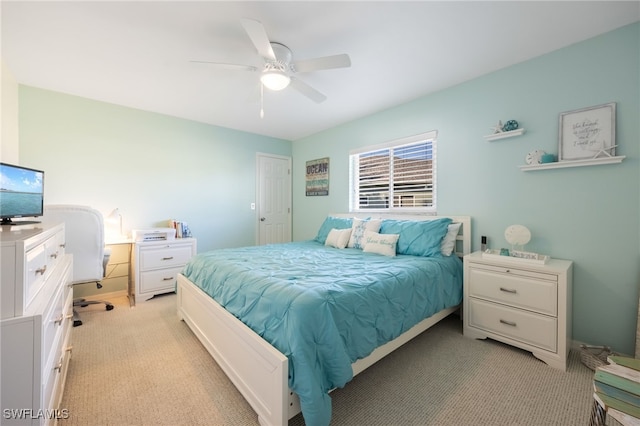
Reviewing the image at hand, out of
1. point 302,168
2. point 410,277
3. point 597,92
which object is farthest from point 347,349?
point 302,168

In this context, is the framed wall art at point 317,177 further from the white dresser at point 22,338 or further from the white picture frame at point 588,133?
the white dresser at point 22,338

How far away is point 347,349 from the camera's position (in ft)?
4.61

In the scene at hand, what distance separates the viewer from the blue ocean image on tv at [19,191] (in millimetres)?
1301

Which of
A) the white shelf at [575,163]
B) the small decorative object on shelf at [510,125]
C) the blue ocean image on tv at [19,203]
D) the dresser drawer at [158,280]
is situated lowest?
the dresser drawer at [158,280]

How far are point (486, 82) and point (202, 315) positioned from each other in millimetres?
3456

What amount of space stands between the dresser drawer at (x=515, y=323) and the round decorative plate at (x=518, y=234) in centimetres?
59

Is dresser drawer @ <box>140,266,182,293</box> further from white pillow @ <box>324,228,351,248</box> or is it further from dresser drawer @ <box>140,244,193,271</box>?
white pillow @ <box>324,228,351,248</box>

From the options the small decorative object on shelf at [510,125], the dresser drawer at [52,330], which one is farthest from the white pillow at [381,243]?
the dresser drawer at [52,330]

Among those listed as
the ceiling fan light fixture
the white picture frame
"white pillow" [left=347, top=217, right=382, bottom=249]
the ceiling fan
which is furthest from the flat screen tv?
the white picture frame

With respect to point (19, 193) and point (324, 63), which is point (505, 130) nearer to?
point (324, 63)

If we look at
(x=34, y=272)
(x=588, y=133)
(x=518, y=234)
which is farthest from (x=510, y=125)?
(x=34, y=272)

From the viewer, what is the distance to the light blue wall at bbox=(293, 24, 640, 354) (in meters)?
1.90

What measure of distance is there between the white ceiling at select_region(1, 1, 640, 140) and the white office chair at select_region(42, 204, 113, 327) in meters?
1.41

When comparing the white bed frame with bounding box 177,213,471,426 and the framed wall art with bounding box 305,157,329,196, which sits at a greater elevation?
the framed wall art with bounding box 305,157,329,196
